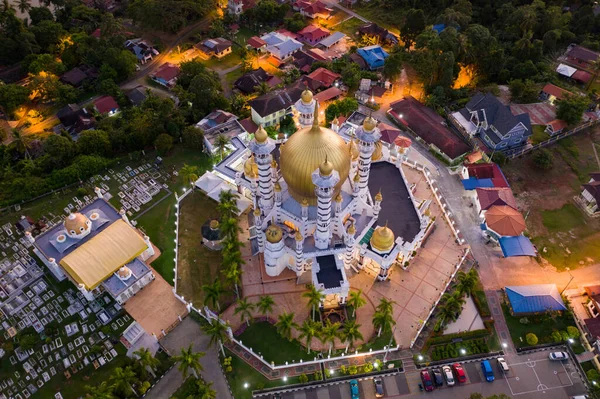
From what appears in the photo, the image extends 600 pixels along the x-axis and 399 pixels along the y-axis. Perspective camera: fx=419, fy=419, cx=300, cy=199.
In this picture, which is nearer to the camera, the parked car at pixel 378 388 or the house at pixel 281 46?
the parked car at pixel 378 388

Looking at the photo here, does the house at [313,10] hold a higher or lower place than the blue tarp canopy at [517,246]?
higher

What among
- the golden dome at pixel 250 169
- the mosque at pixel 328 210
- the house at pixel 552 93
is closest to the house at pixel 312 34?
the house at pixel 552 93

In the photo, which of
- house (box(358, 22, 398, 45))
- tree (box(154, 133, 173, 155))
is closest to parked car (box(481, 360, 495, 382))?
tree (box(154, 133, 173, 155))

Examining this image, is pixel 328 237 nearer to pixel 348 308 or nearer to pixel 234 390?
pixel 348 308

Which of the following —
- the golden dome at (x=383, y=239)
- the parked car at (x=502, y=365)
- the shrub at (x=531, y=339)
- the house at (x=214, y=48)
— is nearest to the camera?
the parked car at (x=502, y=365)

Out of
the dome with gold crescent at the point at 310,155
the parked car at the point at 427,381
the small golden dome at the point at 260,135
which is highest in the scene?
the small golden dome at the point at 260,135

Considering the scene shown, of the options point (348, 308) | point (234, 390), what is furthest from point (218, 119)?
point (234, 390)

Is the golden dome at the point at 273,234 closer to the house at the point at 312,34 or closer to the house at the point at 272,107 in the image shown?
the house at the point at 272,107

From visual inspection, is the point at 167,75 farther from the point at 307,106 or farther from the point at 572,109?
the point at 572,109
